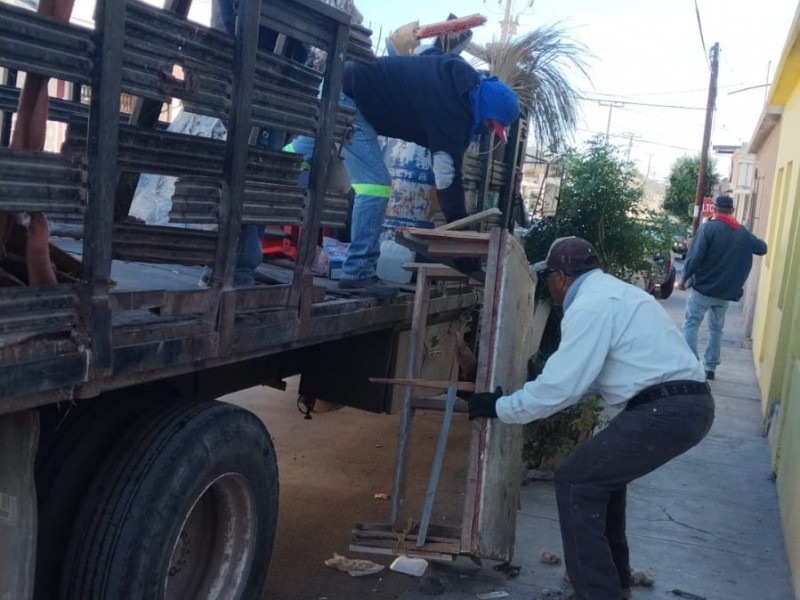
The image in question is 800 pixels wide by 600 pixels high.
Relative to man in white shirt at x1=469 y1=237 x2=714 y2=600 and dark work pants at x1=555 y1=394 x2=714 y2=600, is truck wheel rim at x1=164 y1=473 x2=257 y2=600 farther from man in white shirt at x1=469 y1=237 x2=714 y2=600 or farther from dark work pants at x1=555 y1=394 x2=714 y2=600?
dark work pants at x1=555 y1=394 x2=714 y2=600

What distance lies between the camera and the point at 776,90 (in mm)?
10172

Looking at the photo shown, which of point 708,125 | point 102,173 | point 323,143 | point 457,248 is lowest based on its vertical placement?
point 457,248

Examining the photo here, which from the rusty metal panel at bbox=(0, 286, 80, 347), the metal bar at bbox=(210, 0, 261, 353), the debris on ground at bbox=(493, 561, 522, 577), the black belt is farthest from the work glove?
the rusty metal panel at bbox=(0, 286, 80, 347)

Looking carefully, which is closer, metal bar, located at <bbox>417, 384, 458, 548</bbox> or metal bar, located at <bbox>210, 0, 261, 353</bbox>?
metal bar, located at <bbox>210, 0, 261, 353</bbox>

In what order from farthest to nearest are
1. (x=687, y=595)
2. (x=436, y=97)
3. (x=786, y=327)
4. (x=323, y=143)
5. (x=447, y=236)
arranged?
(x=786, y=327) < (x=436, y=97) < (x=687, y=595) < (x=447, y=236) < (x=323, y=143)

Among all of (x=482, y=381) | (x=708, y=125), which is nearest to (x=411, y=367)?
(x=482, y=381)

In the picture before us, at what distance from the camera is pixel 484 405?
3598 mm

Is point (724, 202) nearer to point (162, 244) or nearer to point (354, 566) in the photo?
point (354, 566)

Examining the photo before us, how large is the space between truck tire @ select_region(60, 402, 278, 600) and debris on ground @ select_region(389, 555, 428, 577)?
1064 millimetres

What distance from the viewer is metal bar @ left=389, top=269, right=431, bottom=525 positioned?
4.32 meters

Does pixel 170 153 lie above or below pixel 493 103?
below

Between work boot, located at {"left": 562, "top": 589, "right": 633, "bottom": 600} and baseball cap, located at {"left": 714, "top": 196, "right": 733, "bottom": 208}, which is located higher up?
baseball cap, located at {"left": 714, "top": 196, "right": 733, "bottom": 208}

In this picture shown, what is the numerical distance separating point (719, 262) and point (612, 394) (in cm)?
542

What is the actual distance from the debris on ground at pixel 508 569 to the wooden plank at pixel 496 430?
1.12 ft
